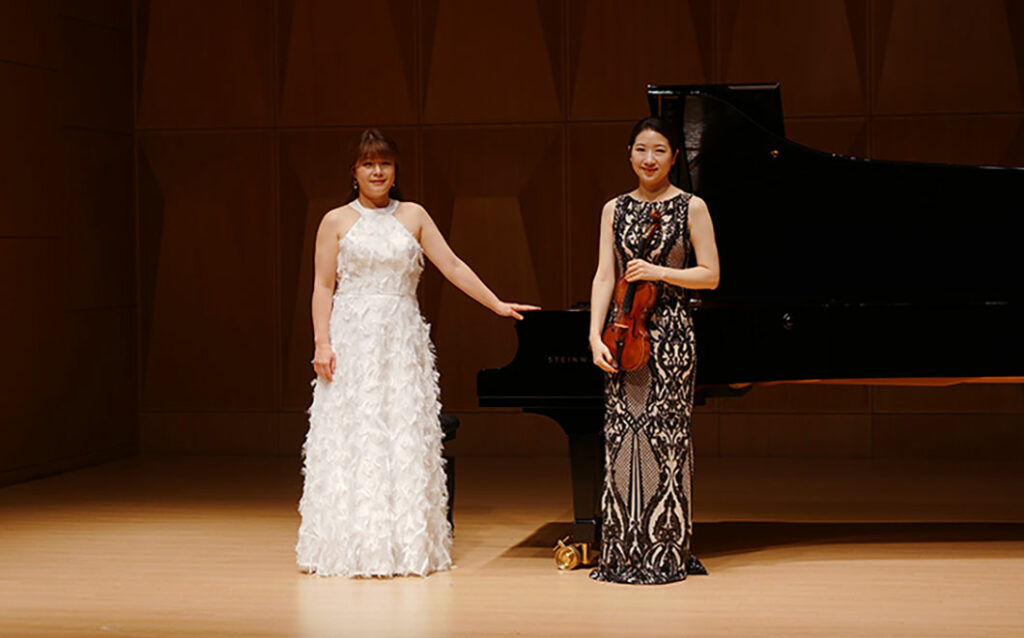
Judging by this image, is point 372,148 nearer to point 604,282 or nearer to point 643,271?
point 604,282

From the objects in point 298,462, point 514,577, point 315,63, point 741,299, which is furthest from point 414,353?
point 315,63

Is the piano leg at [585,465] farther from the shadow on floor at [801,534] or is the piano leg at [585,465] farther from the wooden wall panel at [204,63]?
the wooden wall panel at [204,63]

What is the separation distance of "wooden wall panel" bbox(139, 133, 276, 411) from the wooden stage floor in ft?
3.00

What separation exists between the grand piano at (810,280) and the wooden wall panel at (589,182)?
2635 millimetres

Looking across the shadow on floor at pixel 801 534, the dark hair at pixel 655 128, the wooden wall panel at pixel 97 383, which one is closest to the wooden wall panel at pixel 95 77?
the wooden wall panel at pixel 97 383

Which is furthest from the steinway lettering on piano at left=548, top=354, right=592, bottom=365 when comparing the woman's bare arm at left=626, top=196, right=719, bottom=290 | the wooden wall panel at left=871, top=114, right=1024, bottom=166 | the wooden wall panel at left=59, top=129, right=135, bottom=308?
the wooden wall panel at left=59, top=129, right=135, bottom=308

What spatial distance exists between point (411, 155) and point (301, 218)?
76 centimetres

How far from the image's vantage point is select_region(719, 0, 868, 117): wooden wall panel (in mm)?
7234

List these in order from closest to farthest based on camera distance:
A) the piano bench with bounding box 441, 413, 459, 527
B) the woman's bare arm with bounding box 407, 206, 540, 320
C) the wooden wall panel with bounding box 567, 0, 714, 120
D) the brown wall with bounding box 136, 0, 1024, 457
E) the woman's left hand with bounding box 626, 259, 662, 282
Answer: the woman's left hand with bounding box 626, 259, 662, 282 → the woman's bare arm with bounding box 407, 206, 540, 320 → the piano bench with bounding box 441, 413, 459, 527 → the brown wall with bounding box 136, 0, 1024, 457 → the wooden wall panel with bounding box 567, 0, 714, 120

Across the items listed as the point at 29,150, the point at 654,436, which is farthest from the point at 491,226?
the point at 654,436

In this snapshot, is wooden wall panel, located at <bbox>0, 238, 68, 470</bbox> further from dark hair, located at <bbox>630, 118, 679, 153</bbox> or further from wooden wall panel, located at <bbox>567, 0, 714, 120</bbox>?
dark hair, located at <bbox>630, 118, 679, 153</bbox>

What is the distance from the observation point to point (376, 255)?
4422 millimetres

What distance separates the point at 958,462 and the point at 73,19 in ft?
18.0

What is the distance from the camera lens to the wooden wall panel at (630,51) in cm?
735
